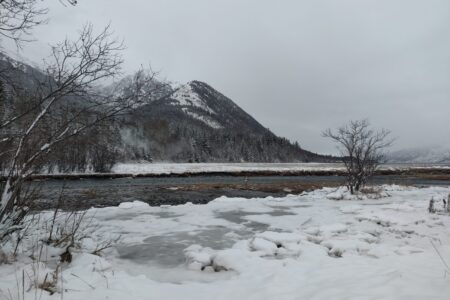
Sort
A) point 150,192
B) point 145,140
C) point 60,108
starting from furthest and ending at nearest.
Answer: point 145,140, point 150,192, point 60,108

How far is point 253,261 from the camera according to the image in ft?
20.6

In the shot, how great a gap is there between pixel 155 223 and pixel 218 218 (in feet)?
7.04

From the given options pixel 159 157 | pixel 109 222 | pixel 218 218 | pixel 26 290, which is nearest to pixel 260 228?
pixel 218 218

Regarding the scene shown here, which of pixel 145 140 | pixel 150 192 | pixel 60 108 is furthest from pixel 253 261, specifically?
pixel 145 140

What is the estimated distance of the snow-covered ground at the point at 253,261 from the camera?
4363mm

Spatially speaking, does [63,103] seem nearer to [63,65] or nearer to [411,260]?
[63,65]

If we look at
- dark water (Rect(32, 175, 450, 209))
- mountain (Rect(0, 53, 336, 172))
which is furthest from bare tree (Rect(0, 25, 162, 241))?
dark water (Rect(32, 175, 450, 209))

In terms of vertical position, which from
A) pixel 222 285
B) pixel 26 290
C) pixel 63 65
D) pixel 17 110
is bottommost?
pixel 222 285

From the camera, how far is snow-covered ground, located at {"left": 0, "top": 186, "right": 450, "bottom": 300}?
4.36 m

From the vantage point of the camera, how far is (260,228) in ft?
33.2

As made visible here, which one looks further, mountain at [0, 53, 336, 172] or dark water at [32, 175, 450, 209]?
dark water at [32, 175, 450, 209]

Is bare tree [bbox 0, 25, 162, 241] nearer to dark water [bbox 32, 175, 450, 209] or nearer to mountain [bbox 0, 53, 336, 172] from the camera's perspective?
mountain [bbox 0, 53, 336, 172]

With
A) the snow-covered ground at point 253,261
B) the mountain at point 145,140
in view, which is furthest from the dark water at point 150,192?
the snow-covered ground at point 253,261

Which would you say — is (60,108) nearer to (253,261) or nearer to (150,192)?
(253,261)
